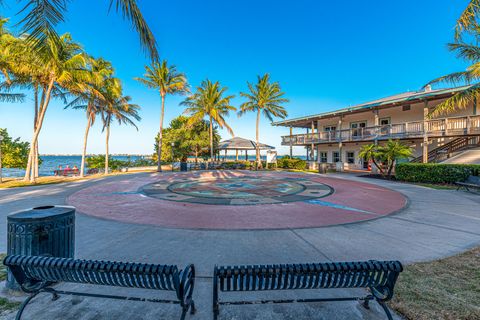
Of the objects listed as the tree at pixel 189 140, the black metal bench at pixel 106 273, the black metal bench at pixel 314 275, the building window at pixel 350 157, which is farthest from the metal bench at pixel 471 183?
the tree at pixel 189 140

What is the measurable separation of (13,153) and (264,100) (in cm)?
3049

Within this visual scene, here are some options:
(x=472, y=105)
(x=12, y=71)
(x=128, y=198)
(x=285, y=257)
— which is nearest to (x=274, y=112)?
(x=472, y=105)

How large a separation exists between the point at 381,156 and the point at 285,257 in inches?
593

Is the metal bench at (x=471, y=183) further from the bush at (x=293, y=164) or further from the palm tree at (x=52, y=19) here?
the bush at (x=293, y=164)

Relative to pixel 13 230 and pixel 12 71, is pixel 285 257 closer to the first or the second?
pixel 13 230

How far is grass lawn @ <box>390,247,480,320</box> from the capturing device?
2.49 m

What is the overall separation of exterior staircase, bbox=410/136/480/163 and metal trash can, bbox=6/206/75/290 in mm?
22457

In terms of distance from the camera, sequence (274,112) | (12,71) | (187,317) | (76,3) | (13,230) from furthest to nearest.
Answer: (274,112) < (12,71) < (76,3) < (13,230) < (187,317)

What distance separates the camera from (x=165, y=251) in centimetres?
420

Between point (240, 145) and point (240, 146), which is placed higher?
point (240, 145)

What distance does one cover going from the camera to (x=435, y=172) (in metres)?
13.5

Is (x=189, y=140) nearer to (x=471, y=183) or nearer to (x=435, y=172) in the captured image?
(x=435, y=172)

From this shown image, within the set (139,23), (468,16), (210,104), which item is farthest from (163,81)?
(468,16)

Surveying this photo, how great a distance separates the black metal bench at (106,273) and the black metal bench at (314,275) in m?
0.35
